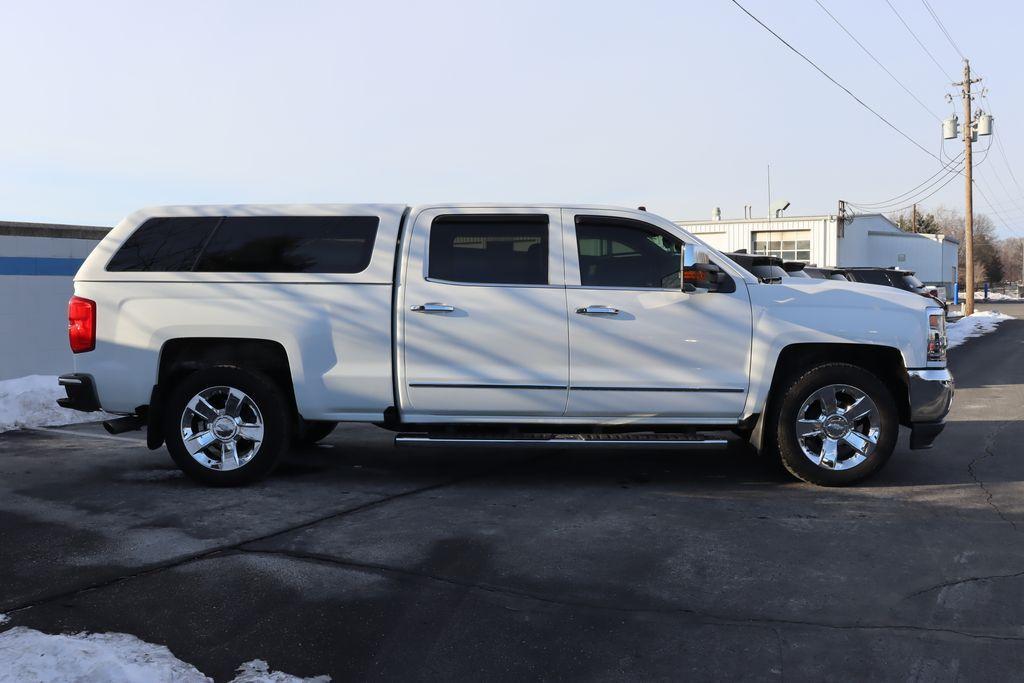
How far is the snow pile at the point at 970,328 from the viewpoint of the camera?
79.0ft

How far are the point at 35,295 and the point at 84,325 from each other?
5.99 m

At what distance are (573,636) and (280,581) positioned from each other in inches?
62.4

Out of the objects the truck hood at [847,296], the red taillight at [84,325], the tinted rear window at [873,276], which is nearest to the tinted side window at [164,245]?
the red taillight at [84,325]

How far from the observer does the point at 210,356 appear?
6570mm

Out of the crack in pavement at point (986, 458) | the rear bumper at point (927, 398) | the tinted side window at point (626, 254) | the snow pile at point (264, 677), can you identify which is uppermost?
the tinted side window at point (626, 254)

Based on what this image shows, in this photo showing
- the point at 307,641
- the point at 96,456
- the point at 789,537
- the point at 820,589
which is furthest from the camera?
the point at 96,456

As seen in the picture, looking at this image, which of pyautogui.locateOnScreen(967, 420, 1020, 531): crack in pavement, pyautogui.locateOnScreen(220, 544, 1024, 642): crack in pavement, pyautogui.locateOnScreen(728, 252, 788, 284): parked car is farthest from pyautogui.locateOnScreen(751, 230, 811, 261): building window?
pyautogui.locateOnScreen(220, 544, 1024, 642): crack in pavement

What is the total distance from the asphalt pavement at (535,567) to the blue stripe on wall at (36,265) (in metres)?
4.77

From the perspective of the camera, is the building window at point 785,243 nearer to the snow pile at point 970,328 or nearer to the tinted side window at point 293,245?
the snow pile at point 970,328

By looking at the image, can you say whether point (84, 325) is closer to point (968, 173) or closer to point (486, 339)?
point (486, 339)

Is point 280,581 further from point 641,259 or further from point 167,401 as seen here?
point 641,259

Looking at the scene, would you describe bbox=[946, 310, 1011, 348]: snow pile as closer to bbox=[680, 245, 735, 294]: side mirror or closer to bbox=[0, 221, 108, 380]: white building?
bbox=[680, 245, 735, 294]: side mirror

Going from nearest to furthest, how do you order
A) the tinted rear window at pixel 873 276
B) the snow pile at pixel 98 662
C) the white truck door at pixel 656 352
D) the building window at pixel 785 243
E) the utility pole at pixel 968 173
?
the snow pile at pixel 98 662 < the white truck door at pixel 656 352 < the tinted rear window at pixel 873 276 < the utility pole at pixel 968 173 < the building window at pixel 785 243

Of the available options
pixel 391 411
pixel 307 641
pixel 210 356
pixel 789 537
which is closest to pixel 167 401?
pixel 210 356
